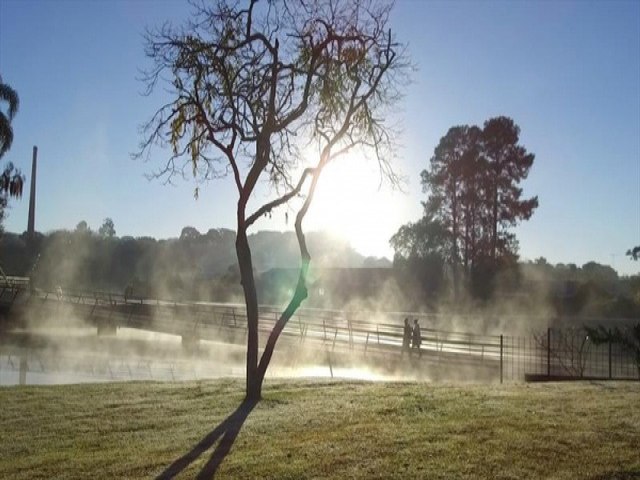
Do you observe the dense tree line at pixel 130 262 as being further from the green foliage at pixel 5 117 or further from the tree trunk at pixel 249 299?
the tree trunk at pixel 249 299

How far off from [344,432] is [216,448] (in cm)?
166

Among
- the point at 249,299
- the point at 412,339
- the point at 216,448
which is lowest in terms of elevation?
the point at 216,448

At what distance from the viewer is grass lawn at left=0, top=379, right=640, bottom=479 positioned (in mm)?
7840

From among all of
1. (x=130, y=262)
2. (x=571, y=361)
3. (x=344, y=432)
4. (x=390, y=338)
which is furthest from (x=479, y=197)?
(x=130, y=262)

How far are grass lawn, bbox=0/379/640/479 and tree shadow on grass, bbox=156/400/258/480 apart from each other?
10cm

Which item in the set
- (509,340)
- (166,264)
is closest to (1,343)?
(509,340)

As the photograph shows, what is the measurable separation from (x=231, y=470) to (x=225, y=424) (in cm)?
284

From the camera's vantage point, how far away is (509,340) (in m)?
30.3

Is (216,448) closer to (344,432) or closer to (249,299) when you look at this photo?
(344,432)

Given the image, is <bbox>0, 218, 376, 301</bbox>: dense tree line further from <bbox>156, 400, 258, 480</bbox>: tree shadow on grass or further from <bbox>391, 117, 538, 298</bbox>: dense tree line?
<bbox>156, 400, 258, 480</bbox>: tree shadow on grass

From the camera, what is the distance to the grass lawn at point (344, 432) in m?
7.84

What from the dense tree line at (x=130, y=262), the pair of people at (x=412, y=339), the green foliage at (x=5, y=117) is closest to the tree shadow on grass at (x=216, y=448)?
the pair of people at (x=412, y=339)

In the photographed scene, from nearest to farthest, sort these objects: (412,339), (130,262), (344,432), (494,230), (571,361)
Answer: (344,432) < (571,361) < (412,339) < (494,230) < (130,262)

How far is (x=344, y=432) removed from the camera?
949 centimetres
